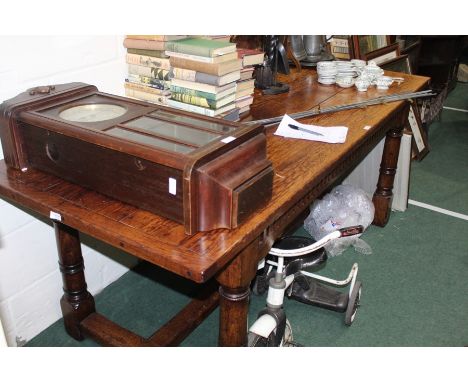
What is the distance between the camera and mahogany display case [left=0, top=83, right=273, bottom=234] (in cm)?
123

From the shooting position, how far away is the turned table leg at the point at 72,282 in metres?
1.87

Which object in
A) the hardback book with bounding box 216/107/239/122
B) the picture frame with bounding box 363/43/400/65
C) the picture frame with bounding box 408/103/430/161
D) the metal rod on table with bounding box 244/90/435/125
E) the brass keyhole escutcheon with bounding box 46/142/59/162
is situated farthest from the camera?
the picture frame with bounding box 408/103/430/161

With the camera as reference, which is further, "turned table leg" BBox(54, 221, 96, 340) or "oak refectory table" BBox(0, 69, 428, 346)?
"turned table leg" BBox(54, 221, 96, 340)

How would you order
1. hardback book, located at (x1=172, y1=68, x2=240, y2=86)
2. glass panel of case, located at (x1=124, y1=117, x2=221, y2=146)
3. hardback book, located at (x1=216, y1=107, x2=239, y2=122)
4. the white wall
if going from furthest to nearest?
1. hardback book, located at (x1=216, y1=107, x2=239, y2=122)
2. hardback book, located at (x1=172, y1=68, x2=240, y2=86)
3. the white wall
4. glass panel of case, located at (x1=124, y1=117, x2=221, y2=146)

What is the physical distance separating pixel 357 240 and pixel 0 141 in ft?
5.70

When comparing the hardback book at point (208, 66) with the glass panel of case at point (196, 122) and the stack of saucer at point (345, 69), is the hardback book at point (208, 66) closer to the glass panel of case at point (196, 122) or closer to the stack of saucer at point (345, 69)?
the glass panel of case at point (196, 122)

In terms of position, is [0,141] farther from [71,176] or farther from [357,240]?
[357,240]

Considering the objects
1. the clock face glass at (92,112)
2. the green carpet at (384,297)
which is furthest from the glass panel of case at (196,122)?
the green carpet at (384,297)

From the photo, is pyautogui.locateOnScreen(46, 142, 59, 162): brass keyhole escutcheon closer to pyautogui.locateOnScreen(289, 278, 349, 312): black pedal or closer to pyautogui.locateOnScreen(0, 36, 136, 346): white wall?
pyautogui.locateOnScreen(0, 36, 136, 346): white wall

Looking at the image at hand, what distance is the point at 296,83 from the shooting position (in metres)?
2.54

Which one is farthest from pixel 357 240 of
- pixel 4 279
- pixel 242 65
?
pixel 4 279

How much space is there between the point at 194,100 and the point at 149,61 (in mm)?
222

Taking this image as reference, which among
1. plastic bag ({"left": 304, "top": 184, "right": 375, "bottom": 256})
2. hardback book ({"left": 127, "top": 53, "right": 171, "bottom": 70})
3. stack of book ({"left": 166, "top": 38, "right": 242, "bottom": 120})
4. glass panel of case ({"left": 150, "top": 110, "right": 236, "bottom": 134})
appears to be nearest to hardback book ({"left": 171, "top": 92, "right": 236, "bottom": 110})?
stack of book ({"left": 166, "top": 38, "right": 242, "bottom": 120})

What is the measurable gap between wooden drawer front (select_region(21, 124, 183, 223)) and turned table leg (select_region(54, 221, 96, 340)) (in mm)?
401
